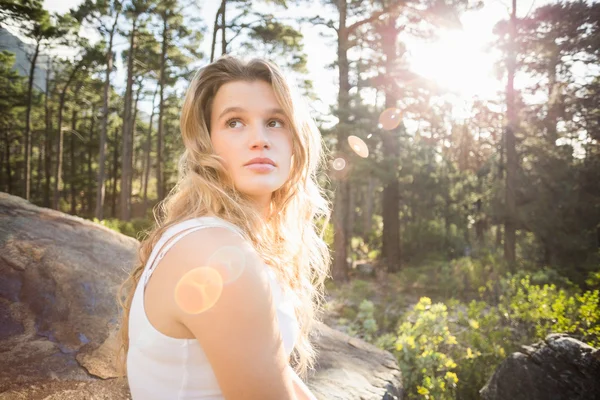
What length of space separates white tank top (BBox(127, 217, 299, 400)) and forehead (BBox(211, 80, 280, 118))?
55 centimetres

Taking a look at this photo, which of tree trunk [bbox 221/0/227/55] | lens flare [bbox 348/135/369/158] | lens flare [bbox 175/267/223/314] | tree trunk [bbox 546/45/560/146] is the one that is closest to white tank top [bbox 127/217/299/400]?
lens flare [bbox 175/267/223/314]

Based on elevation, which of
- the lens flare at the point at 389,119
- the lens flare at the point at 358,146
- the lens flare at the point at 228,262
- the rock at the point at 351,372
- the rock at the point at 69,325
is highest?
the lens flare at the point at 389,119

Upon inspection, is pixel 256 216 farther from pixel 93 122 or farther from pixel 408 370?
pixel 93 122

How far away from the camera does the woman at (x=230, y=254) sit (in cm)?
83

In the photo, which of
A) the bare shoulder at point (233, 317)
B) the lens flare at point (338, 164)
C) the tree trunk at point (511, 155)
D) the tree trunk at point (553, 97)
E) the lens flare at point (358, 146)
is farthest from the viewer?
the tree trunk at point (511, 155)

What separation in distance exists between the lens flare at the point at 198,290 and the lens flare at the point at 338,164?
11.7 m

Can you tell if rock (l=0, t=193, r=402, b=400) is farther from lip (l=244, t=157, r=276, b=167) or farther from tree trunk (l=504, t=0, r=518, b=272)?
tree trunk (l=504, t=0, r=518, b=272)

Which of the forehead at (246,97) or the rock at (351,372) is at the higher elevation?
the forehead at (246,97)

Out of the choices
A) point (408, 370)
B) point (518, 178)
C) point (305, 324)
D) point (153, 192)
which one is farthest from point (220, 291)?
point (153, 192)

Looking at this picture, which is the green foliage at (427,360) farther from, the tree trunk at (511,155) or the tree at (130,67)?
the tree at (130,67)

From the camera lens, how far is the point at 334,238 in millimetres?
12992

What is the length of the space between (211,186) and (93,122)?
3317cm

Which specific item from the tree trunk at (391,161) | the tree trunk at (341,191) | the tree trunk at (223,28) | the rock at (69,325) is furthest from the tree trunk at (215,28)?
the rock at (69,325)

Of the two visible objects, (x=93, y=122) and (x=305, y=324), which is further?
(x=93, y=122)
